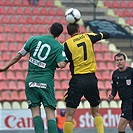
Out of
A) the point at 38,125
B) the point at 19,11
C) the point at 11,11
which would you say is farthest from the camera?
the point at 19,11

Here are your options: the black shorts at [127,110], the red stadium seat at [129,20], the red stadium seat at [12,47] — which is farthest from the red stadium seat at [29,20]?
the black shorts at [127,110]

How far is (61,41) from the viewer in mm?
16734

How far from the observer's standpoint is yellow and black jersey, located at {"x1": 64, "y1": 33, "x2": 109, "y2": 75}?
8.23 meters

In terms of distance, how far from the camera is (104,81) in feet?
51.6

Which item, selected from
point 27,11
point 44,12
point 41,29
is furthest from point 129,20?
point 27,11

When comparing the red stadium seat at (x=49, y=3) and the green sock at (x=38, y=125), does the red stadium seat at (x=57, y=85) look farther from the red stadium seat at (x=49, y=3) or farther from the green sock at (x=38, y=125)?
the green sock at (x=38, y=125)

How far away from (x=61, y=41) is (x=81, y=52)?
8542 mm

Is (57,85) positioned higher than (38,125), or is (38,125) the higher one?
(57,85)

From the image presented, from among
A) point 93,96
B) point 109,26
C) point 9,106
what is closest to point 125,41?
A: point 109,26

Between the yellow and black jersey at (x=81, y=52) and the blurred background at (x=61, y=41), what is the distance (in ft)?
15.4

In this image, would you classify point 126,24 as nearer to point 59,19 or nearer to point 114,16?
point 114,16

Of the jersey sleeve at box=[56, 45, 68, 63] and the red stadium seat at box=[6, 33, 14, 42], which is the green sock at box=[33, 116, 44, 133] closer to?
the jersey sleeve at box=[56, 45, 68, 63]

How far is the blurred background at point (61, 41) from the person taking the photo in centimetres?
1365

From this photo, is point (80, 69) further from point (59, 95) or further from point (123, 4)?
point (123, 4)
